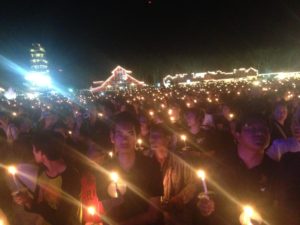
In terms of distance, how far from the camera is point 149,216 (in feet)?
13.9

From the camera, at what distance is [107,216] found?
4305mm

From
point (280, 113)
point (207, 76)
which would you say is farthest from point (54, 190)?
point (207, 76)

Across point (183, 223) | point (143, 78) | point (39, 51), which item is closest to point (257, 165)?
point (183, 223)

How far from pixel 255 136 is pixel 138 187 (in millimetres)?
1251

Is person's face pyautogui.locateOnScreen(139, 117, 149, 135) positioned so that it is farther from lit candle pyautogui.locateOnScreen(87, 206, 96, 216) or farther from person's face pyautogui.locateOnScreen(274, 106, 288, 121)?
Result: lit candle pyautogui.locateOnScreen(87, 206, 96, 216)

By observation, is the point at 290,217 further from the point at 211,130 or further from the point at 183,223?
the point at 211,130

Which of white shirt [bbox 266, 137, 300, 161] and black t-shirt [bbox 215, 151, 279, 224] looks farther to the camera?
white shirt [bbox 266, 137, 300, 161]

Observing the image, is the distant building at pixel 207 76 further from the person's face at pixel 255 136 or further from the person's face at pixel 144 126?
the person's face at pixel 255 136

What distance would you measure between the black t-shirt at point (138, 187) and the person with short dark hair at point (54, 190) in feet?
1.20

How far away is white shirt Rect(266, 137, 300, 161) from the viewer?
5.20 meters

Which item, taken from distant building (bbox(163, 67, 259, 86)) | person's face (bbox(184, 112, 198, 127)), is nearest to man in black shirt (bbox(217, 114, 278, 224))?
person's face (bbox(184, 112, 198, 127))

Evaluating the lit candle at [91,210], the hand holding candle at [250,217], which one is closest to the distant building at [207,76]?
the lit candle at [91,210]

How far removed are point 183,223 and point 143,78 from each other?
297ft

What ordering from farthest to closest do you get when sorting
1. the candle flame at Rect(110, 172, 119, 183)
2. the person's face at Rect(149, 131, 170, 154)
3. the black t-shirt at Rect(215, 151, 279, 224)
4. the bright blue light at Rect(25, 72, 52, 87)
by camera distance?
the bright blue light at Rect(25, 72, 52, 87) → the person's face at Rect(149, 131, 170, 154) → the candle flame at Rect(110, 172, 119, 183) → the black t-shirt at Rect(215, 151, 279, 224)
